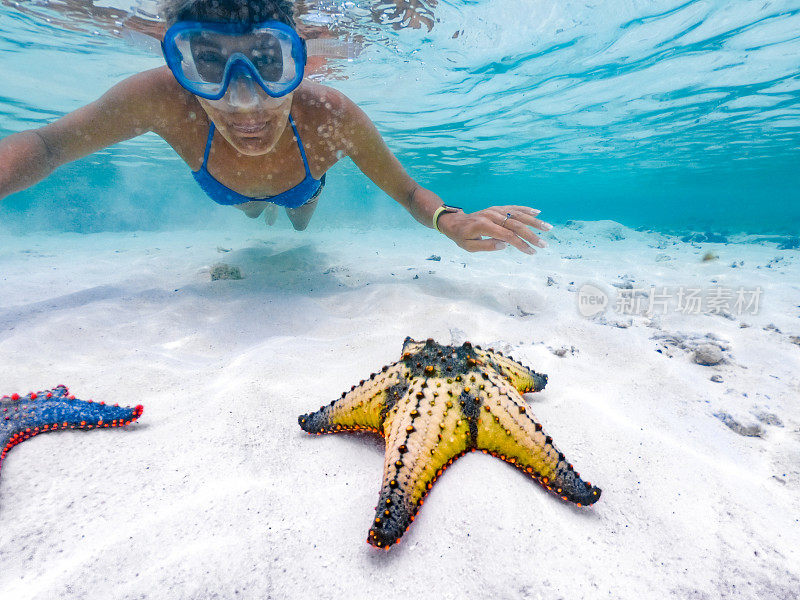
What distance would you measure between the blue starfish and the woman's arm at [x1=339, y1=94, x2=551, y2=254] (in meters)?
3.28

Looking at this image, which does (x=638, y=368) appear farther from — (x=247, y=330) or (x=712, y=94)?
(x=712, y=94)

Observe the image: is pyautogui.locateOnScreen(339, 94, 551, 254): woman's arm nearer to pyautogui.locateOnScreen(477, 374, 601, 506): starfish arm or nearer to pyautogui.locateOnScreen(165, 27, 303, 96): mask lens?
pyautogui.locateOnScreen(165, 27, 303, 96): mask lens

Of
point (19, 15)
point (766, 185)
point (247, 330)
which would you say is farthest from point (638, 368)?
point (766, 185)

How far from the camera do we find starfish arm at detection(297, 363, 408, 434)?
218 cm

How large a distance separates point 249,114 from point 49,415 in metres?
2.68

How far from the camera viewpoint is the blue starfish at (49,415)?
6.76 feet

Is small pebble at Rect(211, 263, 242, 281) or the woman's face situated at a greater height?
the woman's face

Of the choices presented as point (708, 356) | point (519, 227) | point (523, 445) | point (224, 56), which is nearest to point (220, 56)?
point (224, 56)

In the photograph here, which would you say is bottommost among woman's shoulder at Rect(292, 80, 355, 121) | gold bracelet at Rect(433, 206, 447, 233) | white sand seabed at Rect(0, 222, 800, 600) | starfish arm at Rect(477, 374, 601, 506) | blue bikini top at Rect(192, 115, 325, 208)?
white sand seabed at Rect(0, 222, 800, 600)

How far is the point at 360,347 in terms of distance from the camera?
3.94m

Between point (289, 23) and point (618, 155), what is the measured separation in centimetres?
3492

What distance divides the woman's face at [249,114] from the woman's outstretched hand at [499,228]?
6.88ft

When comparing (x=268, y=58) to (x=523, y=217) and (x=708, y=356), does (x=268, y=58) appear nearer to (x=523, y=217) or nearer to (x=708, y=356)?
(x=523, y=217)

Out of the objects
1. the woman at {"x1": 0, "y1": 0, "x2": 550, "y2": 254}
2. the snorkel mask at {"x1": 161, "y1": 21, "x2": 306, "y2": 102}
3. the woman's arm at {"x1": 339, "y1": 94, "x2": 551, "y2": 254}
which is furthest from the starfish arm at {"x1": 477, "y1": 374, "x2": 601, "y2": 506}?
the snorkel mask at {"x1": 161, "y1": 21, "x2": 306, "y2": 102}
